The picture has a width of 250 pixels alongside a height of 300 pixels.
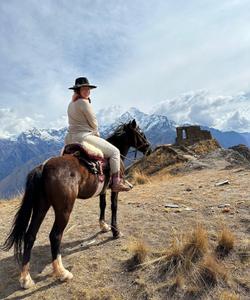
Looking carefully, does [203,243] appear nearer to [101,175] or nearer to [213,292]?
[213,292]

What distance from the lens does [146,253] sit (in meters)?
7.90

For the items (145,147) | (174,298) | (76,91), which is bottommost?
(174,298)

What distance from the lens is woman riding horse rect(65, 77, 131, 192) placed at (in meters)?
8.66

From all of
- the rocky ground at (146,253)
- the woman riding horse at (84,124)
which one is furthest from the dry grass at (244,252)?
the woman riding horse at (84,124)

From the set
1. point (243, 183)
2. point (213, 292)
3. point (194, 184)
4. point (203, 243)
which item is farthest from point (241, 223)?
point (194, 184)

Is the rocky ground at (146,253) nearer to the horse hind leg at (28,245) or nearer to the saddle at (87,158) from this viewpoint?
the horse hind leg at (28,245)

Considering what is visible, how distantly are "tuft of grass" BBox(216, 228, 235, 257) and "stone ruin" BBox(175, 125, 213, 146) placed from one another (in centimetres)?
2515

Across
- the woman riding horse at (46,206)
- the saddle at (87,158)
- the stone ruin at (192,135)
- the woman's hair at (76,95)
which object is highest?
the stone ruin at (192,135)

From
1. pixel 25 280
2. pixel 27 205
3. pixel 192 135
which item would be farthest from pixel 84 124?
pixel 192 135

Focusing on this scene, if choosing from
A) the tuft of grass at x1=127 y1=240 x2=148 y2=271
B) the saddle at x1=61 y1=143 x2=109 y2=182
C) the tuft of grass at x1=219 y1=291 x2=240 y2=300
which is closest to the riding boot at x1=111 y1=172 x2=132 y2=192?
the saddle at x1=61 y1=143 x2=109 y2=182

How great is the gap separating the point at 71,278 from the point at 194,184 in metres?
9.13

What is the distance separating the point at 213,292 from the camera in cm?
681

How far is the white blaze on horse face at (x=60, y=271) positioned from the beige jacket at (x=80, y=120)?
2.51m

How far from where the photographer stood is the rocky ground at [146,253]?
6.98m
